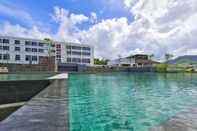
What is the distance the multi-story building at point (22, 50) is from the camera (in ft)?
179

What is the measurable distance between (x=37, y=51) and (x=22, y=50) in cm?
463

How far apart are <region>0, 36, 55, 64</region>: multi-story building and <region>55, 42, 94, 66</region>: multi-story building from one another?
3379 millimetres

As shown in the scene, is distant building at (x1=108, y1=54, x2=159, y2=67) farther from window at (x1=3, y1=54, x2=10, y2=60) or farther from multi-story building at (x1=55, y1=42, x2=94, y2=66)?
window at (x1=3, y1=54, x2=10, y2=60)

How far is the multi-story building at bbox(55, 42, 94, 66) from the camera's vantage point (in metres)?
64.8

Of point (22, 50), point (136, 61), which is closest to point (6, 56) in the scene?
point (22, 50)

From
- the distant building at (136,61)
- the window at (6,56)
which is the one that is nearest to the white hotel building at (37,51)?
the window at (6,56)

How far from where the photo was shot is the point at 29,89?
14.2 meters

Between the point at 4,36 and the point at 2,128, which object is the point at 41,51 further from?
the point at 2,128

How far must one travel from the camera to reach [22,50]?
188ft

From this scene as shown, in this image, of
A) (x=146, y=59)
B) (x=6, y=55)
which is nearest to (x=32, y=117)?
(x=6, y=55)

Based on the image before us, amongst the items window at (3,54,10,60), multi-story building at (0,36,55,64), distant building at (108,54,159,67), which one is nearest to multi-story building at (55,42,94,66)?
multi-story building at (0,36,55,64)

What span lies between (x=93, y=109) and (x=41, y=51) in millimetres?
57177

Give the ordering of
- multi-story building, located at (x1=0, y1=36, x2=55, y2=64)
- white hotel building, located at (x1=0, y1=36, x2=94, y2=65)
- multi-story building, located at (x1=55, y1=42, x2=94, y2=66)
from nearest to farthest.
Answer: multi-story building, located at (x1=0, y1=36, x2=55, y2=64) < white hotel building, located at (x1=0, y1=36, x2=94, y2=65) < multi-story building, located at (x1=55, y1=42, x2=94, y2=66)

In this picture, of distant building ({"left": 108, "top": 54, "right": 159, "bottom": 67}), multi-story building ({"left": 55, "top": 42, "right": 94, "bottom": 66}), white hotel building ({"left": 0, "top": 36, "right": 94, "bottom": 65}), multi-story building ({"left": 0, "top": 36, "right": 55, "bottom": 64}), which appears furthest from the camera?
distant building ({"left": 108, "top": 54, "right": 159, "bottom": 67})
